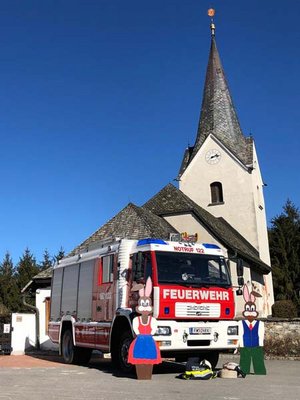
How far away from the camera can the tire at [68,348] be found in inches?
552

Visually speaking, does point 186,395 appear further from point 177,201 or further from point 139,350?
point 177,201

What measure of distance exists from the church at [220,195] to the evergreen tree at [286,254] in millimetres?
12071

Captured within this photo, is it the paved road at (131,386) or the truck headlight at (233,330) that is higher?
the truck headlight at (233,330)

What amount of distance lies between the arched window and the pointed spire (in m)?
2.39

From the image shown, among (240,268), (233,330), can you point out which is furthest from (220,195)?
(233,330)

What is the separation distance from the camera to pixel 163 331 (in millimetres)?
10625

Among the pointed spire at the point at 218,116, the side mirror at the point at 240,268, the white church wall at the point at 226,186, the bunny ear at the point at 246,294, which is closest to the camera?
the bunny ear at the point at 246,294

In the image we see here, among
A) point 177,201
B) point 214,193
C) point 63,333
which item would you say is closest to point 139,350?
point 63,333

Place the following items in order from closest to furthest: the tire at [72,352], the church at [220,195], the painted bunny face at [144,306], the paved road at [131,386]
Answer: the paved road at [131,386] < the painted bunny face at [144,306] < the tire at [72,352] < the church at [220,195]

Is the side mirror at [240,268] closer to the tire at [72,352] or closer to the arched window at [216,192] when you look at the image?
the tire at [72,352]

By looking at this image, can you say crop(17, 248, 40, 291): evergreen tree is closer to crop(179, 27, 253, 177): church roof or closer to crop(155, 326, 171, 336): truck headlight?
crop(179, 27, 253, 177): church roof

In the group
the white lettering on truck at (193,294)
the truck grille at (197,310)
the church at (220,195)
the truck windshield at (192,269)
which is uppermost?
the church at (220,195)

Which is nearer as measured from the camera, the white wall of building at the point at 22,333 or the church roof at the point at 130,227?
the white wall of building at the point at 22,333

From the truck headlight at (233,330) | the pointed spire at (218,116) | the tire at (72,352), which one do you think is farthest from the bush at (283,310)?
the truck headlight at (233,330)
